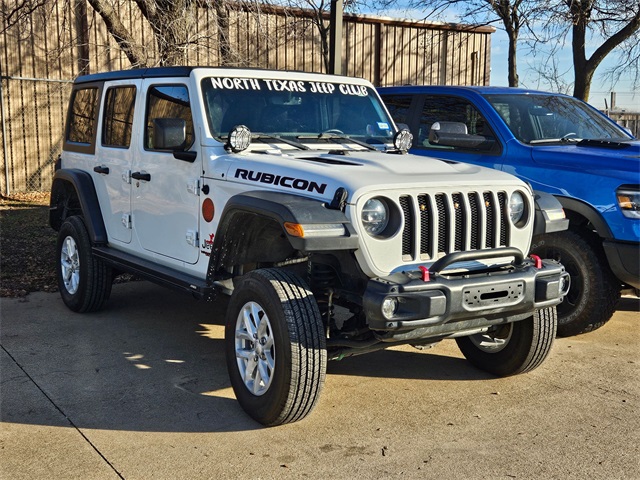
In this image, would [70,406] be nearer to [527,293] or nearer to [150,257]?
[150,257]

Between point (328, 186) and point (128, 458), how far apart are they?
177 cm

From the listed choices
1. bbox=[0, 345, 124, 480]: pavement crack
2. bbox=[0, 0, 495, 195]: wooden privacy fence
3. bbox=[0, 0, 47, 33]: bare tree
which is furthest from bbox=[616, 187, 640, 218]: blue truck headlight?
bbox=[0, 0, 47, 33]: bare tree

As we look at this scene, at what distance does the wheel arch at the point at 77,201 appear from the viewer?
6199 millimetres

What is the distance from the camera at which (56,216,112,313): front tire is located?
624 cm

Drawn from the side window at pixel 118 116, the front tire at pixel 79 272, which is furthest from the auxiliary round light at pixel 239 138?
the front tire at pixel 79 272

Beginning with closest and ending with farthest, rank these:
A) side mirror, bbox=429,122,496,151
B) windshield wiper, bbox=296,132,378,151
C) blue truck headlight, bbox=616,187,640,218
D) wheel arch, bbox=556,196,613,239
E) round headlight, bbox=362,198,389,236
Answer: round headlight, bbox=362,198,389,236 → windshield wiper, bbox=296,132,378,151 → blue truck headlight, bbox=616,187,640,218 → wheel arch, bbox=556,196,613,239 → side mirror, bbox=429,122,496,151

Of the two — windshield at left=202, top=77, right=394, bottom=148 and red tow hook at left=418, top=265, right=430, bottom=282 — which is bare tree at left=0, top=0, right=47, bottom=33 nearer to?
windshield at left=202, top=77, right=394, bottom=148

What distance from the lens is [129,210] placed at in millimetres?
5863

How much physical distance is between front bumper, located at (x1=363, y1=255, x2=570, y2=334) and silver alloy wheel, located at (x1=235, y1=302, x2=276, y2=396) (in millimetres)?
651

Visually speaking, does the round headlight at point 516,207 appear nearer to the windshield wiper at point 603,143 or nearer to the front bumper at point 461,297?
the front bumper at point 461,297

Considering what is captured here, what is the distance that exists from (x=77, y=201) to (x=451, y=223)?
4.07 m

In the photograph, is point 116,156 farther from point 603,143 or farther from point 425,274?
point 603,143

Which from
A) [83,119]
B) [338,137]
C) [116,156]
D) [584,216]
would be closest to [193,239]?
[338,137]

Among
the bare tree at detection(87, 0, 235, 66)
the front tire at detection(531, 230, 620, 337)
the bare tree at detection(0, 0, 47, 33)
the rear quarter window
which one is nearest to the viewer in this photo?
the front tire at detection(531, 230, 620, 337)
